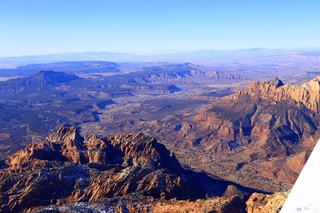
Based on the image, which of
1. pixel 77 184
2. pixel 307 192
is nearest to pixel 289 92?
pixel 77 184

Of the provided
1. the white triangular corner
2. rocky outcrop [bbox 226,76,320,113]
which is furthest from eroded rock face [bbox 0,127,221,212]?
rocky outcrop [bbox 226,76,320,113]

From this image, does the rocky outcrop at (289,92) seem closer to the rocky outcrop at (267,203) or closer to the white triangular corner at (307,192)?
the rocky outcrop at (267,203)

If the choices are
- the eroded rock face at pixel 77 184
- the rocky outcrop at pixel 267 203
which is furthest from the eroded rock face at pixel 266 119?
the rocky outcrop at pixel 267 203

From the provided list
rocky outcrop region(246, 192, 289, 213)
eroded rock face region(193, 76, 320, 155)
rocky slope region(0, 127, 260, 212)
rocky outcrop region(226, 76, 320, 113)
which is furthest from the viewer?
rocky outcrop region(226, 76, 320, 113)

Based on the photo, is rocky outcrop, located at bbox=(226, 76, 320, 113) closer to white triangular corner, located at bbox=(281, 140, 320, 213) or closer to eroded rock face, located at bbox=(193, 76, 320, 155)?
eroded rock face, located at bbox=(193, 76, 320, 155)

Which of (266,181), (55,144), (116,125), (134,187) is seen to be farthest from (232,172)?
(116,125)

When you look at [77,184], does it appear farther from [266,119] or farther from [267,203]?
[266,119]

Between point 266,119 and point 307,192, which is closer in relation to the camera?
point 307,192

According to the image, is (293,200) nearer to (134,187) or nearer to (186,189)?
(134,187)

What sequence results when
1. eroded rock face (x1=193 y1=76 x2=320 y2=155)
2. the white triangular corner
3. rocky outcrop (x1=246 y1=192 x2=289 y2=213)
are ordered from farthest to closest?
1. eroded rock face (x1=193 y1=76 x2=320 y2=155)
2. rocky outcrop (x1=246 y1=192 x2=289 y2=213)
3. the white triangular corner
